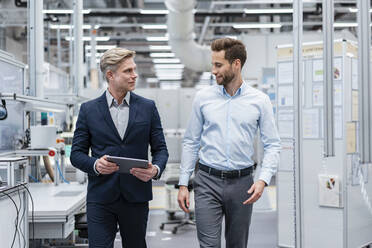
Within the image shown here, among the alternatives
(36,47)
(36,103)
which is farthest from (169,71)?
(36,103)

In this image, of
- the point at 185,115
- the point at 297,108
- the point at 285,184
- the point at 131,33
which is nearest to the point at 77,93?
the point at 285,184

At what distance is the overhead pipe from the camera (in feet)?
24.0

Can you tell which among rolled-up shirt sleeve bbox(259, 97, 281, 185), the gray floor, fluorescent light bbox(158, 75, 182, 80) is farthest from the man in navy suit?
fluorescent light bbox(158, 75, 182, 80)

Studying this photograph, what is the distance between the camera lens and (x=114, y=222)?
7.25 ft

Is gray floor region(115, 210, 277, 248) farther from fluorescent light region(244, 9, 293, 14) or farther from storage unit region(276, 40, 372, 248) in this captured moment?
fluorescent light region(244, 9, 293, 14)

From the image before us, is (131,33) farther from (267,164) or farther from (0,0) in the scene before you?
(267,164)

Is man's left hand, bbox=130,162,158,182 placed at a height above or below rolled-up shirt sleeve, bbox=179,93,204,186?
below

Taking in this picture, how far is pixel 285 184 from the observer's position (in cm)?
442

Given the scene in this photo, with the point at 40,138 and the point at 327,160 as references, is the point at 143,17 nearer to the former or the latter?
the point at 40,138

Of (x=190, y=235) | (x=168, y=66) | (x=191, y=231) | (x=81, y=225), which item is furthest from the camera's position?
(x=168, y=66)

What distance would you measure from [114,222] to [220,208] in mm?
542

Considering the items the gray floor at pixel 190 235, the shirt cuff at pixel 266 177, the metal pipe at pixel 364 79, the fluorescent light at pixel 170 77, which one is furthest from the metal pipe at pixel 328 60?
the fluorescent light at pixel 170 77

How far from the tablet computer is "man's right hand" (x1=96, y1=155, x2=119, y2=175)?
19 mm

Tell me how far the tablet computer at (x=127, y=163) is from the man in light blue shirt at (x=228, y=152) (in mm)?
427
